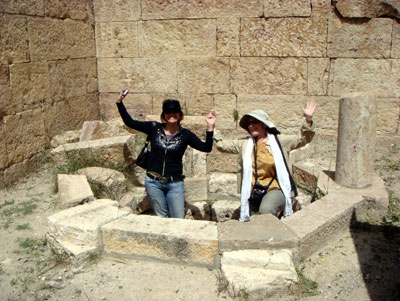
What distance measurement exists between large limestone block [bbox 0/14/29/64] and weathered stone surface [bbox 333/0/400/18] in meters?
5.29

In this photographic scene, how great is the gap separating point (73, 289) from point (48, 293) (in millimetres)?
221

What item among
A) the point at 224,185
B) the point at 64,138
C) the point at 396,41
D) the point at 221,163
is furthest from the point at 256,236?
the point at 396,41

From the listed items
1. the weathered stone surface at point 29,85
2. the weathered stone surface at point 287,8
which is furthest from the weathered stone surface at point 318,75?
the weathered stone surface at point 29,85

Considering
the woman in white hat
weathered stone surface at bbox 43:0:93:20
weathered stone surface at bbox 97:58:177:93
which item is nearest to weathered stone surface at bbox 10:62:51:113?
weathered stone surface at bbox 43:0:93:20

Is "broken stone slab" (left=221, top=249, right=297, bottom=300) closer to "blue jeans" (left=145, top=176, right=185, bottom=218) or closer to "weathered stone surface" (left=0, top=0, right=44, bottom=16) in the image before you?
"blue jeans" (left=145, top=176, right=185, bottom=218)

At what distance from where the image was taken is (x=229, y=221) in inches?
164

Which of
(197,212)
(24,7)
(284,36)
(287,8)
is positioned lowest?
(197,212)

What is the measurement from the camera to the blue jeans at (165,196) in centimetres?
478

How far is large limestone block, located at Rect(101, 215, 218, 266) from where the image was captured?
395 centimetres

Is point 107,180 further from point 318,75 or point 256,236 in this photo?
point 318,75

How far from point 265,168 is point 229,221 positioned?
763 mm

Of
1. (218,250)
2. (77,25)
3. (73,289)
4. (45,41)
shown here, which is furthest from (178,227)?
(77,25)

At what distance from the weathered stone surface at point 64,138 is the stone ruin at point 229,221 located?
83cm

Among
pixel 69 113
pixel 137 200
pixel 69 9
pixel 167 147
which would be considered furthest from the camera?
pixel 69 113
